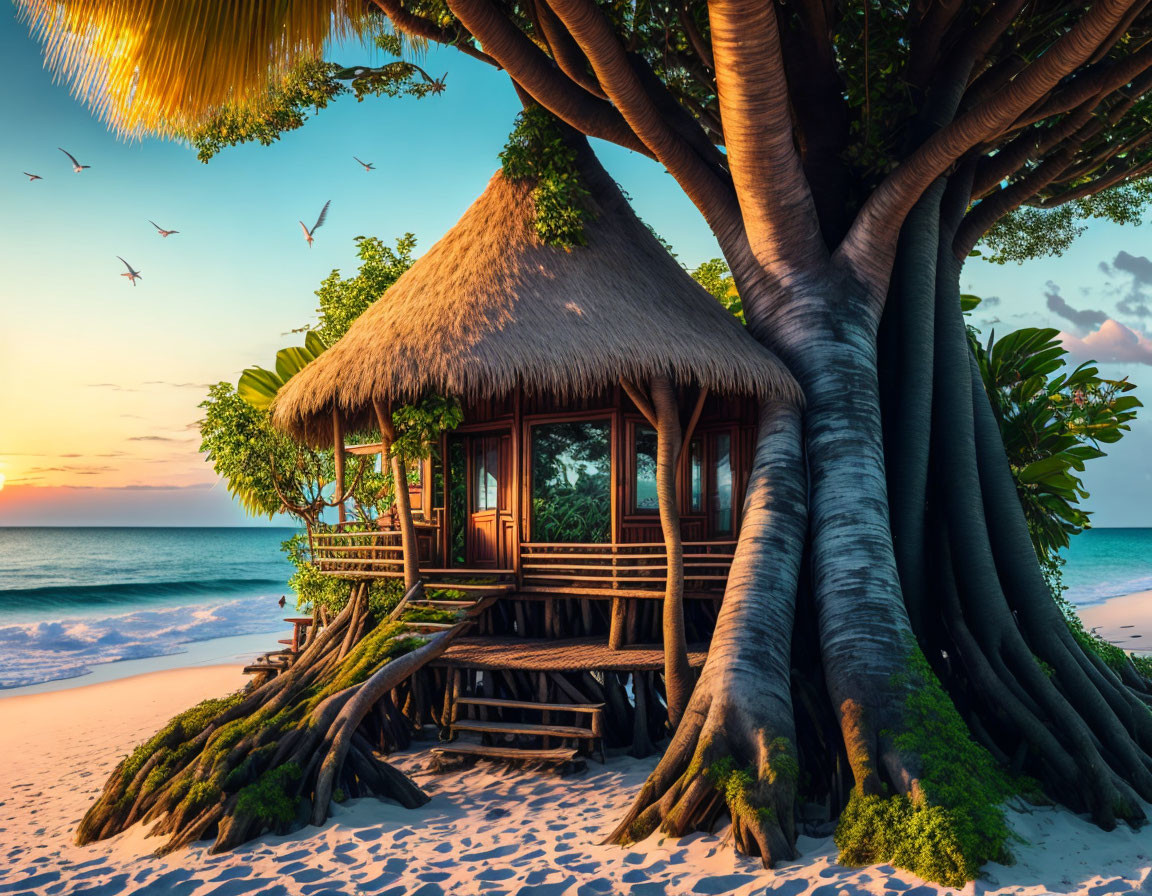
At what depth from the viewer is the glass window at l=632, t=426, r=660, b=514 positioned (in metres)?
10.2

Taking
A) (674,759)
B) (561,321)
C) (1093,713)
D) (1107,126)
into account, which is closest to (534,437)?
(561,321)

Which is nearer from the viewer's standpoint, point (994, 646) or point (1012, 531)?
Answer: point (994, 646)

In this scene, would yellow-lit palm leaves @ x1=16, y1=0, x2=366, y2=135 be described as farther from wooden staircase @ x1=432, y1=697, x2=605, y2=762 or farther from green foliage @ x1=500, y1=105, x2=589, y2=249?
wooden staircase @ x1=432, y1=697, x2=605, y2=762

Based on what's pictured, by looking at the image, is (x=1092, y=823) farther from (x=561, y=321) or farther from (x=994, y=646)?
(x=561, y=321)

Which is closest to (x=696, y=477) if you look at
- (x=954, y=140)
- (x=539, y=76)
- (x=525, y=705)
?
(x=525, y=705)

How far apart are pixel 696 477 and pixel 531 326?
3120 mm

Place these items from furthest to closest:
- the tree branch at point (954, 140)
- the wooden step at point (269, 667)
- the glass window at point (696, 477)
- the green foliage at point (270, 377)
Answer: the green foliage at point (270, 377) → the wooden step at point (269, 667) → the glass window at point (696, 477) → the tree branch at point (954, 140)

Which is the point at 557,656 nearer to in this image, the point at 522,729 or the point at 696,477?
the point at 522,729

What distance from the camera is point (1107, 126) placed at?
30.3 feet

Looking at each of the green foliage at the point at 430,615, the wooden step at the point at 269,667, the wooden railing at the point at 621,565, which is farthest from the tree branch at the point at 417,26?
the wooden step at the point at 269,667

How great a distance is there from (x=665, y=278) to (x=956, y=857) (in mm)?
6362

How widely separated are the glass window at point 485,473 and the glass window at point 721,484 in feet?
8.71

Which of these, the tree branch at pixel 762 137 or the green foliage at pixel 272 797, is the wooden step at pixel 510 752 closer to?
the green foliage at pixel 272 797

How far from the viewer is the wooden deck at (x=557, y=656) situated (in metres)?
8.30
